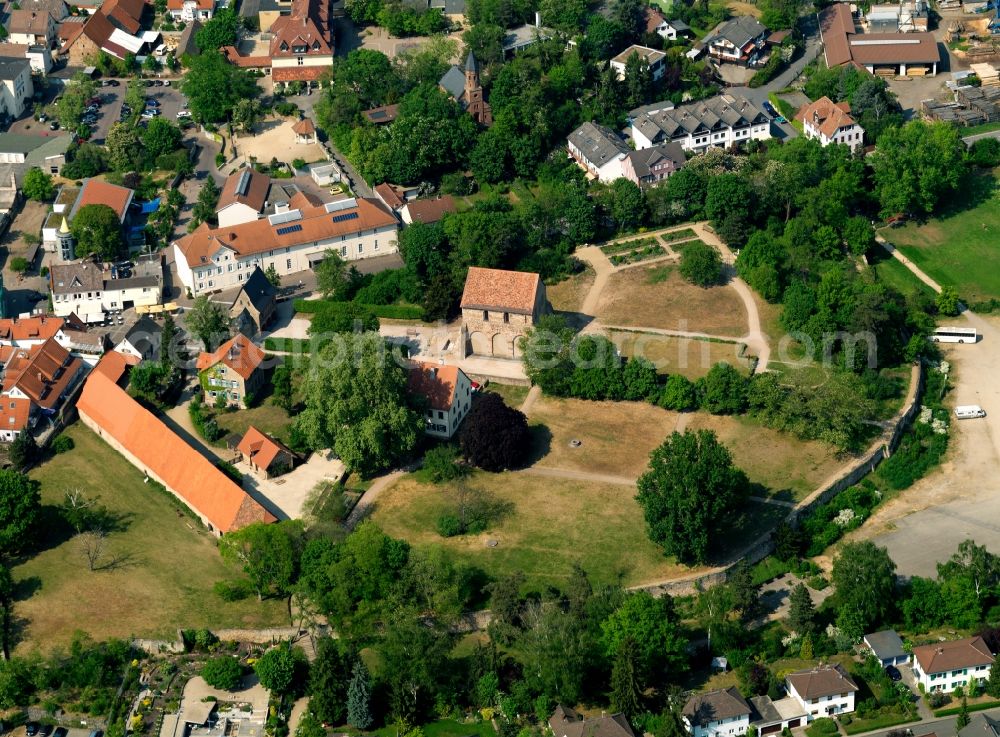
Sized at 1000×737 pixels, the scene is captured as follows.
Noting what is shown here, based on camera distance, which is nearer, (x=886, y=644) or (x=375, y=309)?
(x=886, y=644)

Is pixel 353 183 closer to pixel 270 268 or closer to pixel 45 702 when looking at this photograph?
pixel 270 268

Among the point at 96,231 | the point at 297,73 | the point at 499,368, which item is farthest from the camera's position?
the point at 297,73

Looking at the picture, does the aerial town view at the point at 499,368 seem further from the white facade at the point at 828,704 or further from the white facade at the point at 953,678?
the white facade at the point at 828,704

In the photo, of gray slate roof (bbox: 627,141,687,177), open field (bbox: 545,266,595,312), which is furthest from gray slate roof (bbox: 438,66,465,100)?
open field (bbox: 545,266,595,312)

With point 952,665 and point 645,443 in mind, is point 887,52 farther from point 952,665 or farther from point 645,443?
point 952,665

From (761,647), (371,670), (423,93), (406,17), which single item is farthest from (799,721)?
(406,17)

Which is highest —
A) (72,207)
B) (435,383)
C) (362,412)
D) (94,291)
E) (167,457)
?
(362,412)

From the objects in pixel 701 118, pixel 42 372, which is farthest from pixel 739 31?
pixel 42 372
